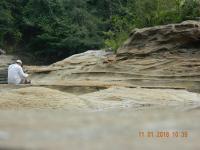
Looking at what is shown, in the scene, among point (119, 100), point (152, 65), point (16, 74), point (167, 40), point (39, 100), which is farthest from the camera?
point (167, 40)

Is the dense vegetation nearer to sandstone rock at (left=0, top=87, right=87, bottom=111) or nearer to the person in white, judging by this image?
the person in white

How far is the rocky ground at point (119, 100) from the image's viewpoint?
8.23 ft

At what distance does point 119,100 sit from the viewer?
352 inches

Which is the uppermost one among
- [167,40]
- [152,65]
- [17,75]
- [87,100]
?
[167,40]

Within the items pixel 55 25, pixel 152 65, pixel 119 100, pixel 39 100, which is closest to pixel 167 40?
pixel 152 65

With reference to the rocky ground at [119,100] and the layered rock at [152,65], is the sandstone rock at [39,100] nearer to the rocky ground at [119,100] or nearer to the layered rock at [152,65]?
the rocky ground at [119,100]

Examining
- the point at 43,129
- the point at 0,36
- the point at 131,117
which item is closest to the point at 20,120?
the point at 43,129

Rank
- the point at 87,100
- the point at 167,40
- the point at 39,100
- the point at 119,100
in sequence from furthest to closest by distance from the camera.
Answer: the point at 167,40
the point at 119,100
the point at 87,100
the point at 39,100

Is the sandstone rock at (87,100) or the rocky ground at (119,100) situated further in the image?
the sandstone rock at (87,100)

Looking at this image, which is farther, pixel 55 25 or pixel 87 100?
pixel 55 25

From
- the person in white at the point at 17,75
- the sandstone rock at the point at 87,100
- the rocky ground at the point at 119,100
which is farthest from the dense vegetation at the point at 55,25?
the sandstone rock at the point at 87,100

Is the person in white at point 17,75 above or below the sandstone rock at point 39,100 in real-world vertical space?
below

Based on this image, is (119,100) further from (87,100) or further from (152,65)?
(152,65)

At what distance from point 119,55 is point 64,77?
1.92 meters
